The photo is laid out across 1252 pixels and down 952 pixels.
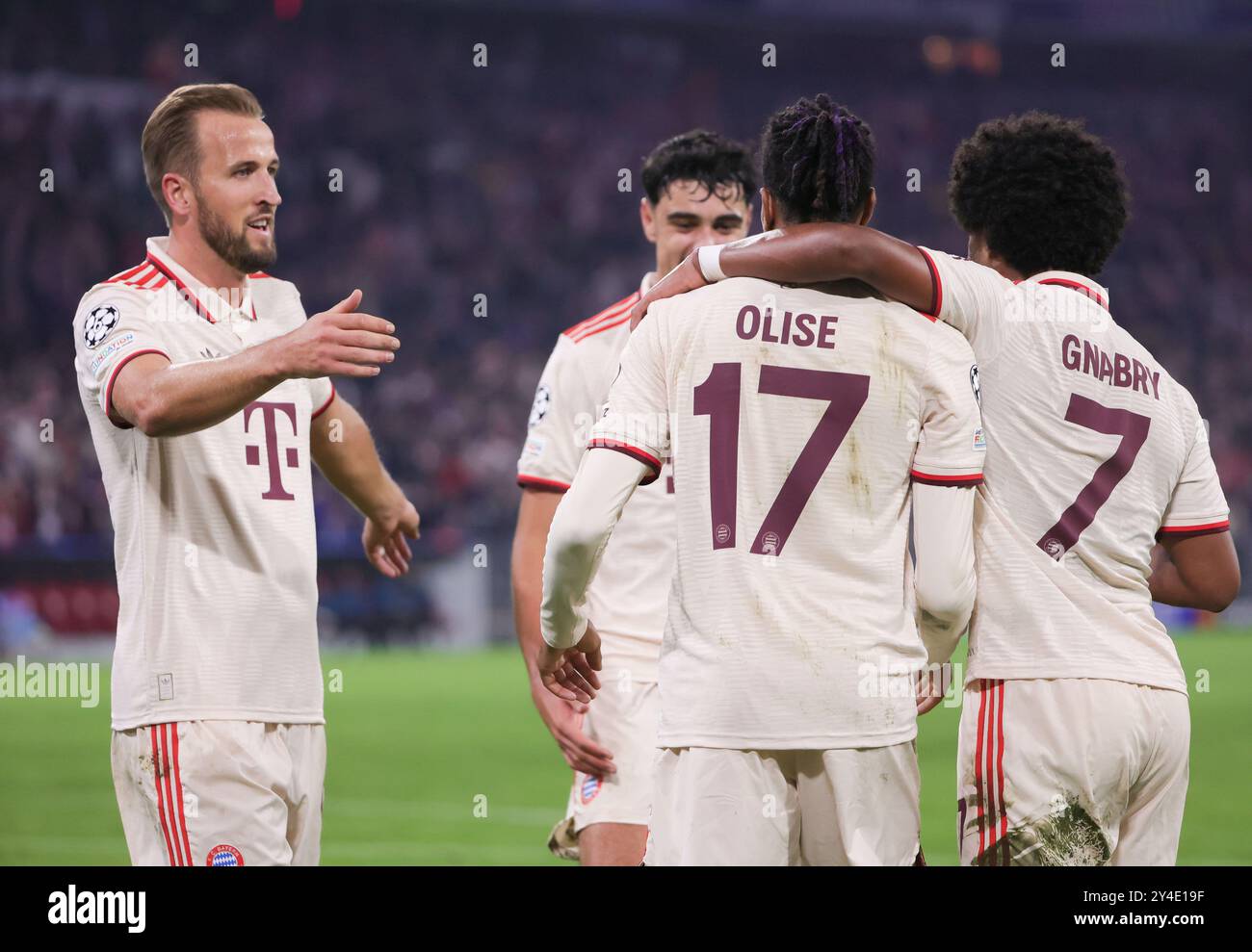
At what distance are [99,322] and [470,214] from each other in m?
24.0

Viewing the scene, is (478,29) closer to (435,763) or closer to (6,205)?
(6,205)

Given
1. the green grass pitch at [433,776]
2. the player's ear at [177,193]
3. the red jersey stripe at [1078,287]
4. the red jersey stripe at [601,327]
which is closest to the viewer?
the red jersey stripe at [1078,287]

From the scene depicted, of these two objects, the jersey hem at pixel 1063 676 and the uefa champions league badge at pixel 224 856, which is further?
the uefa champions league badge at pixel 224 856

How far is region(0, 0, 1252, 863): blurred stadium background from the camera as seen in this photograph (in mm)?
16625

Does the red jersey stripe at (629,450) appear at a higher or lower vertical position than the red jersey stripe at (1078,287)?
lower

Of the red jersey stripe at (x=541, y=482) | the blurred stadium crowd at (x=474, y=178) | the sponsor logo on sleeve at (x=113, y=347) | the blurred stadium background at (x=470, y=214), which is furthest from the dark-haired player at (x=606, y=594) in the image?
the blurred stadium crowd at (x=474, y=178)

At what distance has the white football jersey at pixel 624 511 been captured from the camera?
15.6 ft

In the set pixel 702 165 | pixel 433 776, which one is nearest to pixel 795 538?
pixel 702 165

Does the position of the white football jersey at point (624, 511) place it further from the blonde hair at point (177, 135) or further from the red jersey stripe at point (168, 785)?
the red jersey stripe at point (168, 785)

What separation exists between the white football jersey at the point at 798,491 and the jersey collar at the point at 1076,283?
0.52 metres
